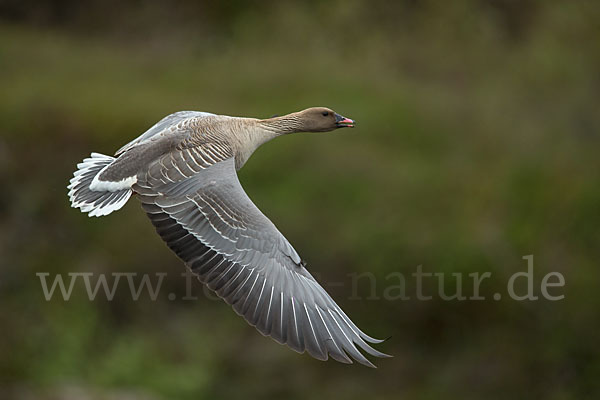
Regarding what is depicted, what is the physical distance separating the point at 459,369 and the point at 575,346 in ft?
5.18

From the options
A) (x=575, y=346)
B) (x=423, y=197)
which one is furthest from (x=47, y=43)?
(x=575, y=346)

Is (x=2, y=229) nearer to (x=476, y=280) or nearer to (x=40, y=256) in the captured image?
(x=40, y=256)

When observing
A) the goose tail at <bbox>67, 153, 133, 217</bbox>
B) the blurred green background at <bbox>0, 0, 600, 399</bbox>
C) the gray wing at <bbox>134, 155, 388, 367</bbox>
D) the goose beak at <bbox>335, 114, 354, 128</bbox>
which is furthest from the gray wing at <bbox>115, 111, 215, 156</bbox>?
the blurred green background at <bbox>0, 0, 600, 399</bbox>

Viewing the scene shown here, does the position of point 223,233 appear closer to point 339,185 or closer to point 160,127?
point 160,127

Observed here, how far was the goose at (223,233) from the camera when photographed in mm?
5898

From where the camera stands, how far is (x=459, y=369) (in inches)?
470

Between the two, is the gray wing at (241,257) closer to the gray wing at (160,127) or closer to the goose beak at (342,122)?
the gray wing at (160,127)

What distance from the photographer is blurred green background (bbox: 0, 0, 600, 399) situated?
11594 mm

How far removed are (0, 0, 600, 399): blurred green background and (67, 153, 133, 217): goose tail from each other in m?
4.74

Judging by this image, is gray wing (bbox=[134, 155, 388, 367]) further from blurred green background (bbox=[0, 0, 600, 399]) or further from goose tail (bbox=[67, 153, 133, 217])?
blurred green background (bbox=[0, 0, 600, 399])

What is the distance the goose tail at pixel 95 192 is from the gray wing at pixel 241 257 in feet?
0.57

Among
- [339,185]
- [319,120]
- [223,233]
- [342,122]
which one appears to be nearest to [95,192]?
[223,233]

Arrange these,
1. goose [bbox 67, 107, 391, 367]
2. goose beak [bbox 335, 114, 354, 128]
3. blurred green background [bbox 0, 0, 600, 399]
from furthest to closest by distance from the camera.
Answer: blurred green background [bbox 0, 0, 600, 399]
goose beak [bbox 335, 114, 354, 128]
goose [bbox 67, 107, 391, 367]

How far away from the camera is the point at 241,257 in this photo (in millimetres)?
6113
